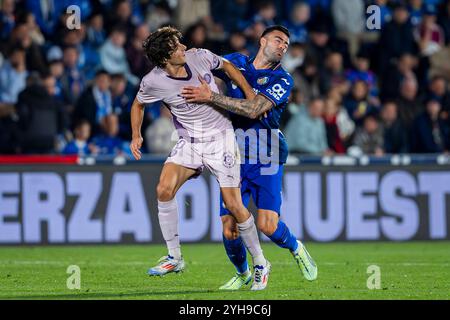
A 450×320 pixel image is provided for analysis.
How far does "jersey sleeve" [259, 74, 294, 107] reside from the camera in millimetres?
10539

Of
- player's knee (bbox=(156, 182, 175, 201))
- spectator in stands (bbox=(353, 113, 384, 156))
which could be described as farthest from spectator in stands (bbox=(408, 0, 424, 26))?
player's knee (bbox=(156, 182, 175, 201))

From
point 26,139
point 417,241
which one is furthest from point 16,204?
point 417,241

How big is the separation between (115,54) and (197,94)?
326 inches

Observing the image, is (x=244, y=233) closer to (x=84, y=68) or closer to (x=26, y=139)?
(x=26, y=139)

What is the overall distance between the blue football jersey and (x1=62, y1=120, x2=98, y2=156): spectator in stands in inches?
244

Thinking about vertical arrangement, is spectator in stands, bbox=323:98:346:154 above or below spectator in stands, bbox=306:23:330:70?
below

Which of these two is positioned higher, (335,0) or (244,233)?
(335,0)

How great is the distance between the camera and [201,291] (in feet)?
34.0

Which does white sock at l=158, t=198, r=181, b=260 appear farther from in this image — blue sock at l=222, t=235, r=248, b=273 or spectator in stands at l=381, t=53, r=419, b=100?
spectator in stands at l=381, t=53, r=419, b=100

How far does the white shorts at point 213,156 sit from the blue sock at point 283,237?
1.95ft

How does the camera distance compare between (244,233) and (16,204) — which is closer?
(244,233)

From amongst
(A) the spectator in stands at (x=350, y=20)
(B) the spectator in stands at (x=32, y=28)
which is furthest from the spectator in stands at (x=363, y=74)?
(B) the spectator in stands at (x=32, y=28)

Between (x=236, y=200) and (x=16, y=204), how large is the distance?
622 centimetres
